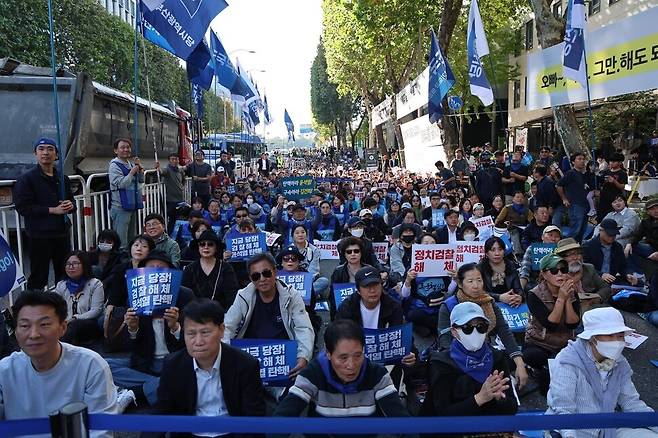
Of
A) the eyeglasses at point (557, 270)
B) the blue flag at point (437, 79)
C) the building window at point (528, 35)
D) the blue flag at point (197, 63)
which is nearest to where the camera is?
the eyeglasses at point (557, 270)

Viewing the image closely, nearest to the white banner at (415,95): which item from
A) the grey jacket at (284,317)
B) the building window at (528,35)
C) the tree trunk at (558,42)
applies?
the tree trunk at (558,42)

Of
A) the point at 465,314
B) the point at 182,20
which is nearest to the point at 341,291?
the point at 465,314

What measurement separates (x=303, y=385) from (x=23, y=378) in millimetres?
1415

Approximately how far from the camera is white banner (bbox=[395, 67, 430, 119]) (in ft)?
55.9

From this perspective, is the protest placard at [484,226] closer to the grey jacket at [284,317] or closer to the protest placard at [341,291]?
the protest placard at [341,291]

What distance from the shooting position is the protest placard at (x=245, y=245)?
8.07 meters

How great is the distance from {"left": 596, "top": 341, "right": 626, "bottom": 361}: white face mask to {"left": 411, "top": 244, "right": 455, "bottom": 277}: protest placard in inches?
127

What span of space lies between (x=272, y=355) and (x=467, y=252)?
323cm

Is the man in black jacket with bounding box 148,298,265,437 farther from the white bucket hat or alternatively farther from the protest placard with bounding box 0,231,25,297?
the protest placard with bounding box 0,231,25,297

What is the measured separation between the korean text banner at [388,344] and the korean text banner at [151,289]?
5.47 feet

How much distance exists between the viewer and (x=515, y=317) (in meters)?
5.94

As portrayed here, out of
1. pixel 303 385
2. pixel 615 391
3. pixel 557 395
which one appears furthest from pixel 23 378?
pixel 615 391

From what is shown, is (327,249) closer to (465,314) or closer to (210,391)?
(465,314)

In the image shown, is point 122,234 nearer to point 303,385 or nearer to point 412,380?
point 412,380
